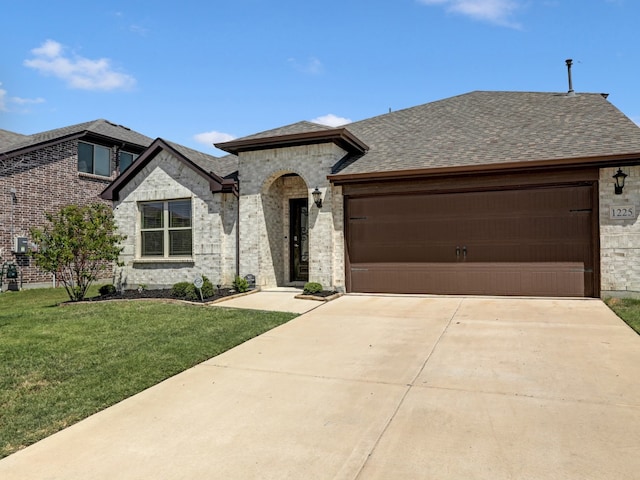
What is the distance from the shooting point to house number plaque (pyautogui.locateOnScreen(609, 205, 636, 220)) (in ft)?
31.2

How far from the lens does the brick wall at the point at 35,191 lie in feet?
51.3

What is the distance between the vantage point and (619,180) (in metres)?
9.36

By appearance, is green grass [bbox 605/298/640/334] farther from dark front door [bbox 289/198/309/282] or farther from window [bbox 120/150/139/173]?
window [bbox 120/150/139/173]

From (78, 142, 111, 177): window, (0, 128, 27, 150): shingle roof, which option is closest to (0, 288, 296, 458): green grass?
(78, 142, 111, 177): window

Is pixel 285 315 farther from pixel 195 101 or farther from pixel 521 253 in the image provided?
pixel 195 101

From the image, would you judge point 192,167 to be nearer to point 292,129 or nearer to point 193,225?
point 193,225

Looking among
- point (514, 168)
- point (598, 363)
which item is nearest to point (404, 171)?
point (514, 168)

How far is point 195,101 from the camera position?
51.2 feet

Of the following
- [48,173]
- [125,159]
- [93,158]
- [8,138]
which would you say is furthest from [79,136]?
[8,138]

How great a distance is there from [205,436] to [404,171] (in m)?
8.50

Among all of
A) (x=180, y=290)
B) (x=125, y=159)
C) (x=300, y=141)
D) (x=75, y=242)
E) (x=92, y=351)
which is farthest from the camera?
(x=125, y=159)

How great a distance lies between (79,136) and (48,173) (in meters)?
1.98

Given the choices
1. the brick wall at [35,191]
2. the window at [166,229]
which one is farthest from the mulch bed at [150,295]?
the brick wall at [35,191]

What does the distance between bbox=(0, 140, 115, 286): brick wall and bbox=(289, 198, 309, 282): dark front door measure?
32.3 feet
